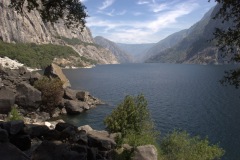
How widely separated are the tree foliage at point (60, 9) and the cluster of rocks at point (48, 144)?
30.3 feet

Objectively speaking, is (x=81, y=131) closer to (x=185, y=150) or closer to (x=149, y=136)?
(x=149, y=136)

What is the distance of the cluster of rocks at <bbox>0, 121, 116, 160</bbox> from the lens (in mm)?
21809

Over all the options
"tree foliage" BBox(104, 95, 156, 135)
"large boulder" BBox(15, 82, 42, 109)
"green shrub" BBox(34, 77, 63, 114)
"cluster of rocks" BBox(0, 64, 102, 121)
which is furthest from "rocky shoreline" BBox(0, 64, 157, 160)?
"green shrub" BBox(34, 77, 63, 114)

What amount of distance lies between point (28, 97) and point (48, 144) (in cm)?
6647

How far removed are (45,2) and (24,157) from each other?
1234 centimetres

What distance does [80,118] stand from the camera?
3482 inches

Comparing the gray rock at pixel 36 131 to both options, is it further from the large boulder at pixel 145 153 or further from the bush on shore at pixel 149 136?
the bush on shore at pixel 149 136

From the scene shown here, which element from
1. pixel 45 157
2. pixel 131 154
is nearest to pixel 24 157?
pixel 45 157

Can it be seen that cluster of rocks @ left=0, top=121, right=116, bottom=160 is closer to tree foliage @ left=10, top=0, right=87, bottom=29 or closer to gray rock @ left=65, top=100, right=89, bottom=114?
tree foliage @ left=10, top=0, right=87, bottom=29

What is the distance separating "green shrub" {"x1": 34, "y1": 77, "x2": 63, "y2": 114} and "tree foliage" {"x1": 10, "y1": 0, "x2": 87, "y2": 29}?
6501 centimetres

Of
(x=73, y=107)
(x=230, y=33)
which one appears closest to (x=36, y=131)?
(x=230, y=33)

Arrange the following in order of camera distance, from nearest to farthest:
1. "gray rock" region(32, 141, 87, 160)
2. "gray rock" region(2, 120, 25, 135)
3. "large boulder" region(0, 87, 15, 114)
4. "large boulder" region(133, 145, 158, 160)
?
"gray rock" region(32, 141, 87, 160) < "gray rock" region(2, 120, 25, 135) < "large boulder" region(133, 145, 158, 160) < "large boulder" region(0, 87, 15, 114)

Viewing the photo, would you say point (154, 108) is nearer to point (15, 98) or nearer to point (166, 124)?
point (166, 124)

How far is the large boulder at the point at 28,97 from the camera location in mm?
85562
